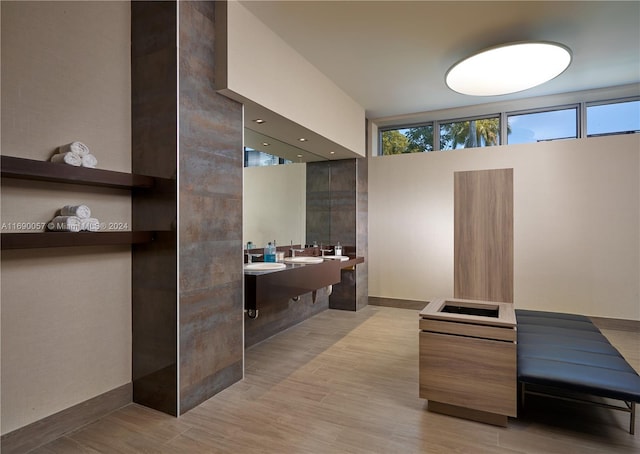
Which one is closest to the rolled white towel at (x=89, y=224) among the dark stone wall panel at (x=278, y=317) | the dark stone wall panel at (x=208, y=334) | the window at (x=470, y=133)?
the dark stone wall panel at (x=208, y=334)

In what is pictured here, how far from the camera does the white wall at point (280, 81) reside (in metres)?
2.59

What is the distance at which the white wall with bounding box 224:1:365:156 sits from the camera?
259 centimetres

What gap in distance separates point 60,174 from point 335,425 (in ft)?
6.95

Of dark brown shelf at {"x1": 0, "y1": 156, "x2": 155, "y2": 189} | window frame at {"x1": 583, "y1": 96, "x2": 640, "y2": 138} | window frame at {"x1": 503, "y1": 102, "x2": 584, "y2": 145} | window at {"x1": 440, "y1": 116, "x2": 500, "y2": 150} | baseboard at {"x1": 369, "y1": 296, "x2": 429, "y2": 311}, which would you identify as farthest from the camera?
baseboard at {"x1": 369, "y1": 296, "x2": 429, "y2": 311}

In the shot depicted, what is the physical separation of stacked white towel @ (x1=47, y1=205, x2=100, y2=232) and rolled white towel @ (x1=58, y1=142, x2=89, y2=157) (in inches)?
12.1

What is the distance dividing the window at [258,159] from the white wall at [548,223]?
6.41 ft

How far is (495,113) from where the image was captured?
15.9 ft

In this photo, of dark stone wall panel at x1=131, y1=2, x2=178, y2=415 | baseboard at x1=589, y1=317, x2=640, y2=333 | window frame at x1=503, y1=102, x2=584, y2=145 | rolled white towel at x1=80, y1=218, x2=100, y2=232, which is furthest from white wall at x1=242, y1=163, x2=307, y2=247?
baseboard at x1=589, y1=317, x2=640, y2=333

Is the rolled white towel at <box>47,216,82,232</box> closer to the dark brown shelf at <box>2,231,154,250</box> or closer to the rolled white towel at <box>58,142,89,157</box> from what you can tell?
the dark brown shelf at <box>2,231,154,250</box>

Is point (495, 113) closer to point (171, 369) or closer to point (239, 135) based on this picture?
point (239, 135)

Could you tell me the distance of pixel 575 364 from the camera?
2096 millimetres

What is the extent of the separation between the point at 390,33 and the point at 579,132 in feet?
9.91

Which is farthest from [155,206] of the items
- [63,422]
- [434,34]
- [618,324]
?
[618,324]

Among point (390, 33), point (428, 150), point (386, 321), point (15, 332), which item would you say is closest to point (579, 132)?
point (428, 150)
